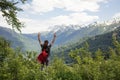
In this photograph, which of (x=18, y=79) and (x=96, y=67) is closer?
(x=18, y=79)

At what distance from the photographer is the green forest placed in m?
12.6

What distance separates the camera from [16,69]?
13.9 meters

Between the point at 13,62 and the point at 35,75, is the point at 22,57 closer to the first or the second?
the point at 13,62

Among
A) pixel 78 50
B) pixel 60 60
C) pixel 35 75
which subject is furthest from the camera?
pixel 60 60

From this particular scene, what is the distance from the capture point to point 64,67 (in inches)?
707

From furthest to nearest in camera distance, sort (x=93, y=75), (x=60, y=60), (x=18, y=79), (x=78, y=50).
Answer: (x=60, y=60)
(x=78, y=50)
(x=93, y=75)
(x=18, y=79)

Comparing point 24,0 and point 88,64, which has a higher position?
point 24,0

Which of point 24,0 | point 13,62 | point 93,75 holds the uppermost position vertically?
point 24,0

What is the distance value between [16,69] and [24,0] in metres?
5.49

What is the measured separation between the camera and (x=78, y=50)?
17.2 metres

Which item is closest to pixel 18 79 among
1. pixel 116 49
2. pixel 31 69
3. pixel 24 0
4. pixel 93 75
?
pixel 31 69

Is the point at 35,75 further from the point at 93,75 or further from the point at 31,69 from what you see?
the point at 93,75

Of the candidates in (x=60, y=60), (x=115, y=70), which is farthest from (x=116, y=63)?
(x=60, y=60)

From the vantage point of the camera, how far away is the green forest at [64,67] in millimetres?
12562
